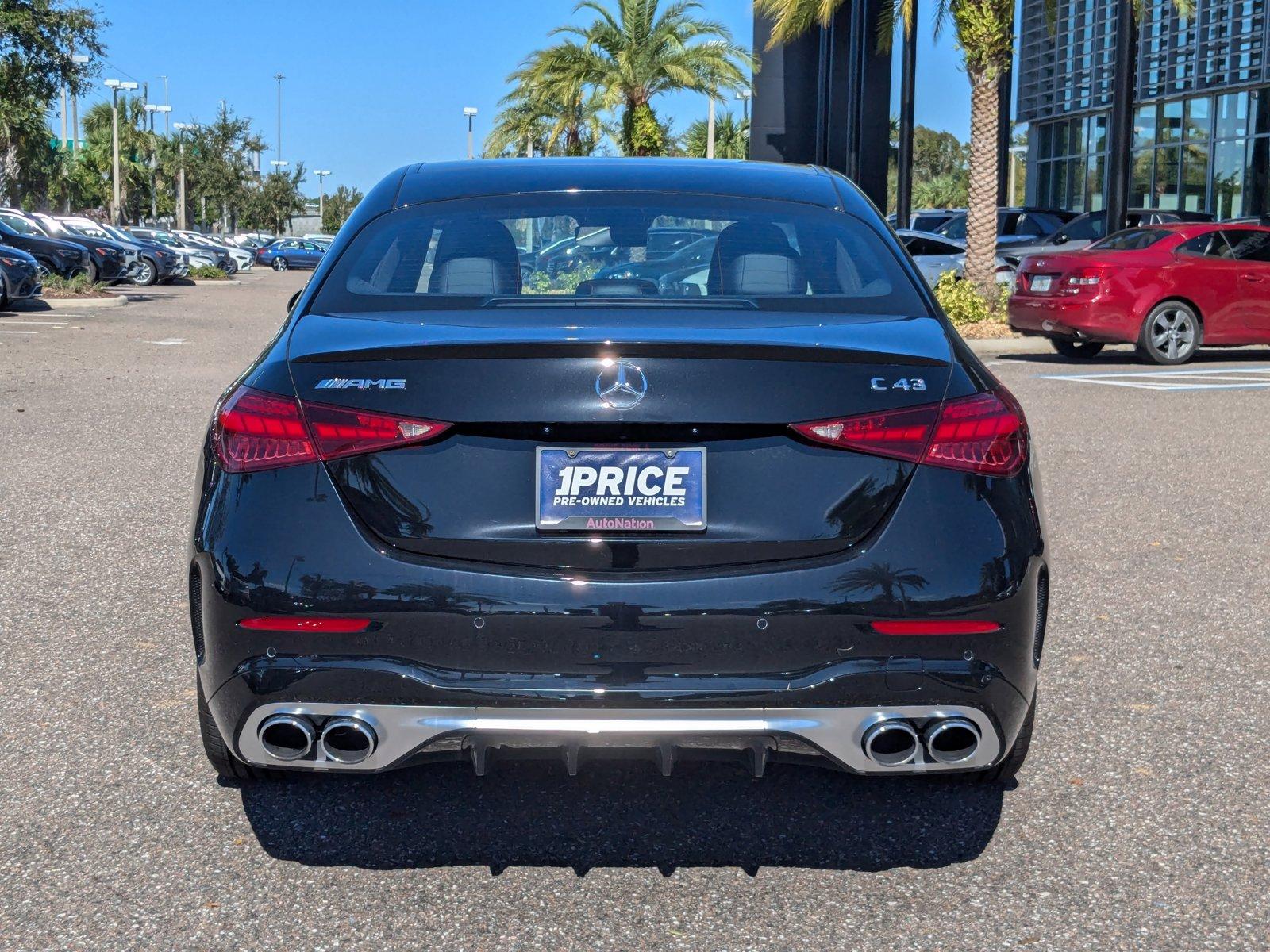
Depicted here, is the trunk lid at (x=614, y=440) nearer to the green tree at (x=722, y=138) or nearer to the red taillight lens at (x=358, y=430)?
the red taillight lens at (x=358, y=430)

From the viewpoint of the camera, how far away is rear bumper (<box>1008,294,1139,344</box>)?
16.1m

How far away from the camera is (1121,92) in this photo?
2112cm

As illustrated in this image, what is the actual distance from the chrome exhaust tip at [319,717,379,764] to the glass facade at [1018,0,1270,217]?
27977 millimetres

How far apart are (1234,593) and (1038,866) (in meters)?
2.97

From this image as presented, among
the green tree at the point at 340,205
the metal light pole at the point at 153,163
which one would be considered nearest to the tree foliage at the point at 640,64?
the metal light pole at the point at 153,163

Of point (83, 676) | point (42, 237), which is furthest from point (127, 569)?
point (42, 237)

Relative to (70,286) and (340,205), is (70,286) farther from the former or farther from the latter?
(340,205)

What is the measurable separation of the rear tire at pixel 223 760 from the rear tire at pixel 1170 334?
1421 centimetres

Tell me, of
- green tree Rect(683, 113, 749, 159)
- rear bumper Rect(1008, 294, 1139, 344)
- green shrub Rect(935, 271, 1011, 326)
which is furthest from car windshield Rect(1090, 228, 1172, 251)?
green tree Rect(683, 113, 749, 159)

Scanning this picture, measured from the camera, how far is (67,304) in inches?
1075

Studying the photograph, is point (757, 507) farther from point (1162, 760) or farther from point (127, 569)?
point (127, 569)

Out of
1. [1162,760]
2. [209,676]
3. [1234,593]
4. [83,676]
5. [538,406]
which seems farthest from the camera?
[1234,593]

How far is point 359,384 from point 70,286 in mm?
28174

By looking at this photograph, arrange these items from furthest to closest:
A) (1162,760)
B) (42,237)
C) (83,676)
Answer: (42,237) < (83,676) < (1162,760)
